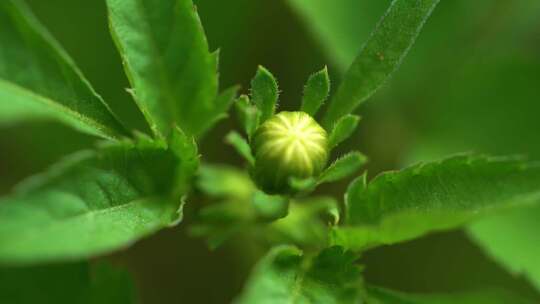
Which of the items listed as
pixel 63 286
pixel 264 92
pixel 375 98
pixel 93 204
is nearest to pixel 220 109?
pixel 264 92

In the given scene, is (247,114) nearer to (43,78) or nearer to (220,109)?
(220,109)

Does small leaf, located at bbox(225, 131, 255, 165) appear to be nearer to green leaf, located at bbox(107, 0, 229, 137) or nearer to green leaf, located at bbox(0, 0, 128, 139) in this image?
green leaf, located at bbox(107, 0, 229, 137)

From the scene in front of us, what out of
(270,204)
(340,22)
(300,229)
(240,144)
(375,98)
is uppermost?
(240,144)

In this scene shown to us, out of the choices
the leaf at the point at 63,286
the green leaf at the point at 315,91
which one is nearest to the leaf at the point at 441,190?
the green leaf at the point at 315,91

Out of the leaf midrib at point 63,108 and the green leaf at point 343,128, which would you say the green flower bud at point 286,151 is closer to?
the green leaf at point 343,128

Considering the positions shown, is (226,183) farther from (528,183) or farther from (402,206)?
(528,183)

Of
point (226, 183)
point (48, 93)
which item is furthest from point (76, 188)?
point (226, 183)

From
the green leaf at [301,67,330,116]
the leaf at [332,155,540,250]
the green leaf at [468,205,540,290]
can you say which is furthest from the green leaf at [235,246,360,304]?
the green leaf at [468,205,540,290]
